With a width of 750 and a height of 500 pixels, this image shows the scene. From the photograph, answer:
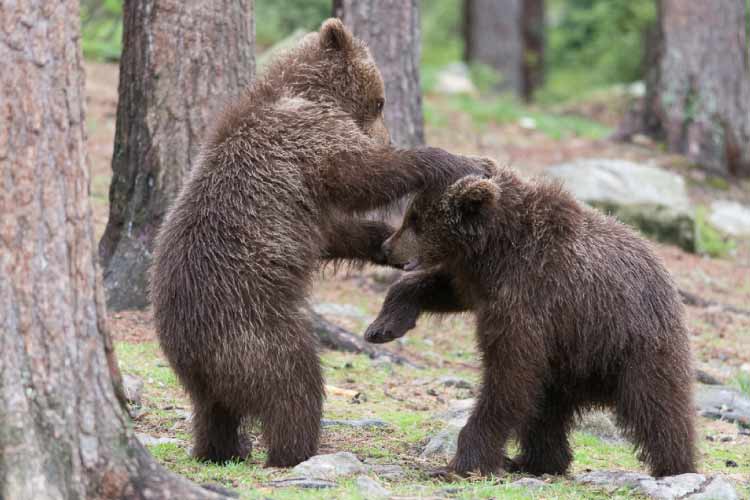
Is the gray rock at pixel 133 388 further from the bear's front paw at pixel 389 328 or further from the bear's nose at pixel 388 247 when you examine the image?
the bear's nose at pixel 388 247

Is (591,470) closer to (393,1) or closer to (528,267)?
(528,267)

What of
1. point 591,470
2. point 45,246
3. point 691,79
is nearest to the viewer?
point 45,246

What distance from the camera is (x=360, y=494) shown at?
539 centimetres

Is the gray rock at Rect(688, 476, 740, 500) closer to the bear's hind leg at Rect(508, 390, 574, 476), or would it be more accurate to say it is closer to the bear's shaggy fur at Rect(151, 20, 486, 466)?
the bear's hind leg at Rect(508, 390, 574, 476)

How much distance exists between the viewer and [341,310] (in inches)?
432

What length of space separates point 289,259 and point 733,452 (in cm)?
400

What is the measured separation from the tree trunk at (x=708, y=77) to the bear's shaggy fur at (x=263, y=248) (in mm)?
11414

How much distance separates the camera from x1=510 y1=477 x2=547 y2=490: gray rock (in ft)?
20.3

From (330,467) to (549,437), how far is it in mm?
1765

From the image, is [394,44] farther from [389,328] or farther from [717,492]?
[717,492]

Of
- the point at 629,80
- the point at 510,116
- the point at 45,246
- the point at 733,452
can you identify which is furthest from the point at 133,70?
the point at 629,80

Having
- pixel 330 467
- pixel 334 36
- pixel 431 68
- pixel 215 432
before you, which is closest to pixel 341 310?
pixel 334 36

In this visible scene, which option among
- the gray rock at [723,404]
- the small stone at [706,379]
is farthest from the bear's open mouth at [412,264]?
the small stone at [706,379]

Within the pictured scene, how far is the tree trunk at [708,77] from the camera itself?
668 inches
